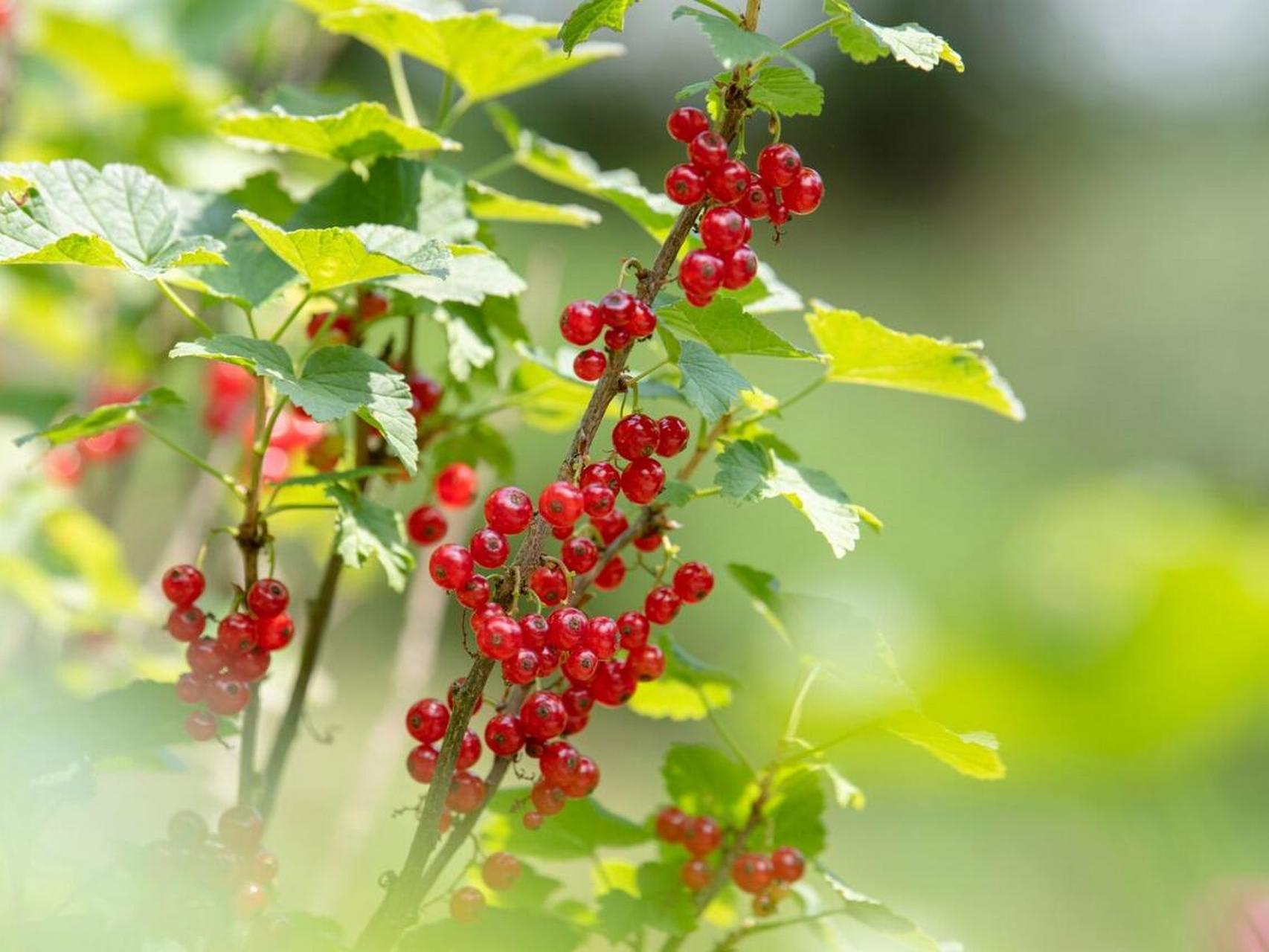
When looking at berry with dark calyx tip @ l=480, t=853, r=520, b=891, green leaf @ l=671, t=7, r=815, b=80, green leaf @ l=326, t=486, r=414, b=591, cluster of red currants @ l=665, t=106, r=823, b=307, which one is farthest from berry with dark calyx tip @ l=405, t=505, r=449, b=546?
green leaf @ l=671, t=7, r=815, b=80

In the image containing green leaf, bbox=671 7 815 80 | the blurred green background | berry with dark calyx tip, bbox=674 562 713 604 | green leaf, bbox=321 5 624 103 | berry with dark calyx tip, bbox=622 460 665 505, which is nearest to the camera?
the blurred green background

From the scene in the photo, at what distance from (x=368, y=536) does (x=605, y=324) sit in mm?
212

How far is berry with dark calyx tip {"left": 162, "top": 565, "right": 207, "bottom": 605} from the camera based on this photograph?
840 millimetres

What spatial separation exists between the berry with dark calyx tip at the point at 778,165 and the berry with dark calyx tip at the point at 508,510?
0.74 feet

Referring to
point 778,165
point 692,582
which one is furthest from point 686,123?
point 692,582

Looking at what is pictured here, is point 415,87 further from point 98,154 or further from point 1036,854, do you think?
point 1036,854

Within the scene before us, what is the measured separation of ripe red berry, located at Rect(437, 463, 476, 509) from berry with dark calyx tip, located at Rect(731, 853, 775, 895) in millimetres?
356

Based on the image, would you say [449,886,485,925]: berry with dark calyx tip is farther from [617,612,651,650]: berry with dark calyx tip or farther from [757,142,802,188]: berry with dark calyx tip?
[757,142,802,188]: berry with dark calyx tip

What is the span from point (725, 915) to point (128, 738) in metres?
0.45

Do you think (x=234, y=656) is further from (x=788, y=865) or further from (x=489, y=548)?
Answer: (x=788, y=865)

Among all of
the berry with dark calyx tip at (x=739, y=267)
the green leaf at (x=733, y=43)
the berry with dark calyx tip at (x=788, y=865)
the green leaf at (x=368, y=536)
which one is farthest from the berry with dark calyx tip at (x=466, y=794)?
the green leaf at (x=733, y=43)

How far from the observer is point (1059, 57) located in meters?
7.91

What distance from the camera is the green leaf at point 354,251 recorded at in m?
0.67

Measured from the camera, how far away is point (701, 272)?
2.19 ft
